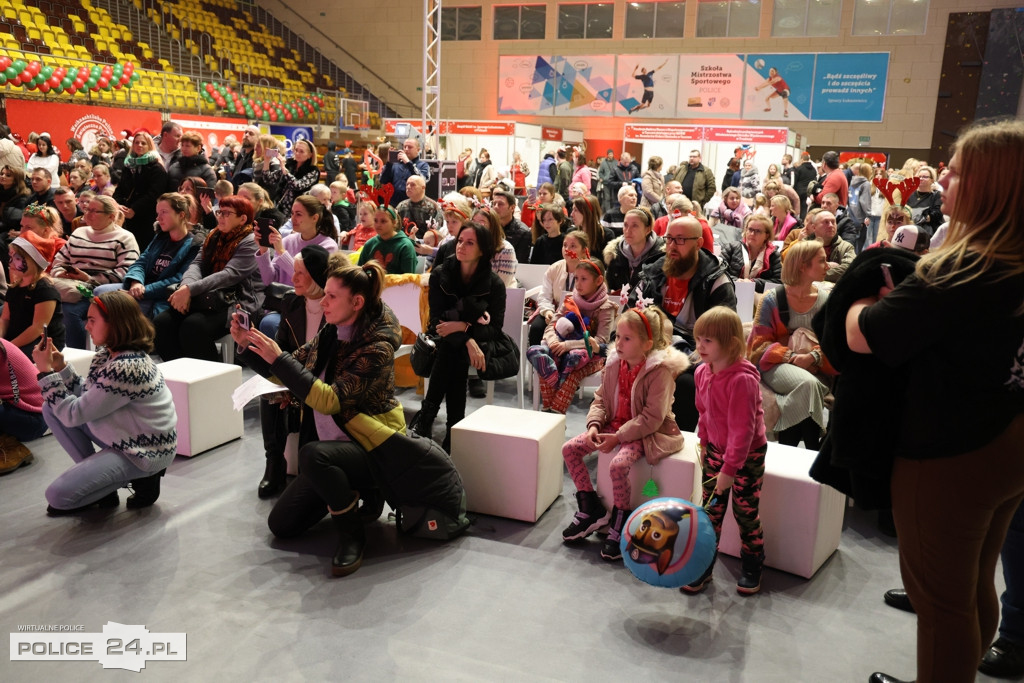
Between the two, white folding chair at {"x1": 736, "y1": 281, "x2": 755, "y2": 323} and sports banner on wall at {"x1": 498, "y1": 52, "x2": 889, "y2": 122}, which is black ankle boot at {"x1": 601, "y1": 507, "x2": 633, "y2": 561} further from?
sports banner on wall at {"x1": 498, "y1": 52, "x2": 889, "y2": 122}

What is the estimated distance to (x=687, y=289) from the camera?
407cm

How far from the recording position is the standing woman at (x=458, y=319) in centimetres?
414

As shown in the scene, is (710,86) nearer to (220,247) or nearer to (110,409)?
(220,247)

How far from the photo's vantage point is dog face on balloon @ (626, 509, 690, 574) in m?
2.56

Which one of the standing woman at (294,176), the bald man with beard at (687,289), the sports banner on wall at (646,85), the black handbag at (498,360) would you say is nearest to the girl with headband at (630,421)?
the bald man with beard at (687,289)

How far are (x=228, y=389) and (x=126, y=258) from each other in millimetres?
1825

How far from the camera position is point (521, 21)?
66.6ft

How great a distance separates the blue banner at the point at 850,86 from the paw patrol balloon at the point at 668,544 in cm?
1747

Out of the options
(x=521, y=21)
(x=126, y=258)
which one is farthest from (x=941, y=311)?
(x=521, y=21)

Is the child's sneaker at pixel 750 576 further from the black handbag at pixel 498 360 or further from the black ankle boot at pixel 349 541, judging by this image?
the black handbag at pixel 498 360

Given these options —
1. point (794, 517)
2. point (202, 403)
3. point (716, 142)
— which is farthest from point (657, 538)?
point (716, 142)

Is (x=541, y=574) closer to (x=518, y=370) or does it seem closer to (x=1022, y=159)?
(x=518, y=370)

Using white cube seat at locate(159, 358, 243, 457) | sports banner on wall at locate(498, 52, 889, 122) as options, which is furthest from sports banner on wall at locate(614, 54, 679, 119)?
white cube seat at locate(159, 358, 243, 457)

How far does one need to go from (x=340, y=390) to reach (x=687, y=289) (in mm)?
1968
